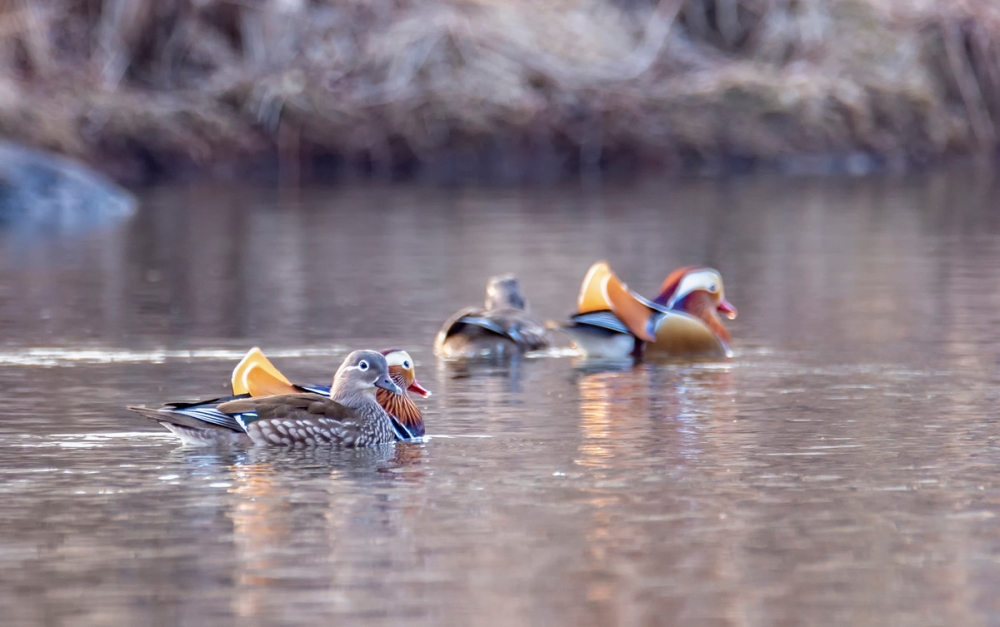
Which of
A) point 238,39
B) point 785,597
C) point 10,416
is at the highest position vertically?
point 238,39

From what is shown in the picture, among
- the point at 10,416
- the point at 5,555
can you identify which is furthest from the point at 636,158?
the point at 5,555

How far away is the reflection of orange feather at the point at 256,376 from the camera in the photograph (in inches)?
332

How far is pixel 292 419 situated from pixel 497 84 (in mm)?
22812

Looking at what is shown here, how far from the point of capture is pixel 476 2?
3072 cm

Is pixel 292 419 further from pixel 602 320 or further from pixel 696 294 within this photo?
pixel 696 294

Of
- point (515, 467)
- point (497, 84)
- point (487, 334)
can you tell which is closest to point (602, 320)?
point (487, 334)

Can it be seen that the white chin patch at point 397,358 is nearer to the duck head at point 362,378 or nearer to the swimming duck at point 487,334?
the duck head at point 362,378

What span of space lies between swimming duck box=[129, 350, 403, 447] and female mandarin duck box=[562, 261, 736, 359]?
352 cm

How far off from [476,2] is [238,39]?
3.65m

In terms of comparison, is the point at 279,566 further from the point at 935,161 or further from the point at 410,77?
the point at 935,161

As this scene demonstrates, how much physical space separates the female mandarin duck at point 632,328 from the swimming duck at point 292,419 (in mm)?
3517

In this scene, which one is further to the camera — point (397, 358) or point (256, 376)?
point (397, 358)

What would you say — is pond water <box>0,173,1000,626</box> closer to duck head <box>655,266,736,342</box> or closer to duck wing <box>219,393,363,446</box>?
duck wing <box>219,393,363,446</box>

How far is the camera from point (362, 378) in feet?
27.3
